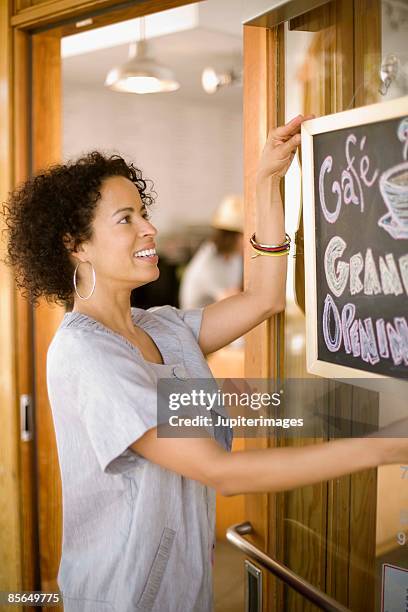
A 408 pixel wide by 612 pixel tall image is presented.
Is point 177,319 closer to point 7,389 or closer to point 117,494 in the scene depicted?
point 117,494

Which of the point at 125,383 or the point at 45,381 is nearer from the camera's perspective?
the point at 125,383

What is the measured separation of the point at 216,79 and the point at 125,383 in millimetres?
2922

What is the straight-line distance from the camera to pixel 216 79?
148 inches

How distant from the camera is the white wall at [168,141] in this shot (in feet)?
17.8

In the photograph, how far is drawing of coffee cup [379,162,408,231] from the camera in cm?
105

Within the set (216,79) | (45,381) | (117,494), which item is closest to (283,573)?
(117,494)

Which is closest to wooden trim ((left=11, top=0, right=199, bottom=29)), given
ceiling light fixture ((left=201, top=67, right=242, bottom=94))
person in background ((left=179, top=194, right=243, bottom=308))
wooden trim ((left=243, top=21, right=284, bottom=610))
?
wooden trim ((left=243, top=21, right=284, bottom=610))

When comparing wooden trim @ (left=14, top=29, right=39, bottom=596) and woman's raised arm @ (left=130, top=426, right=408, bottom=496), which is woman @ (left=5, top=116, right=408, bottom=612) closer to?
woman's raised arm @ (left=130, top=426, right=408, bottom=496)

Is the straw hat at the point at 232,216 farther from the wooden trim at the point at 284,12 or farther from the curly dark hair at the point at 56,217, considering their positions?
the wooden trim at the point at 284,12

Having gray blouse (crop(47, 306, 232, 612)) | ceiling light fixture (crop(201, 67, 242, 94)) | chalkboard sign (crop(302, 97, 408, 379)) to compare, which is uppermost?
ceiling light fixture (crop(201, 67, 242, 94))

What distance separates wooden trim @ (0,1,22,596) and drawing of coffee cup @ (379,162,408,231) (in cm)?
125

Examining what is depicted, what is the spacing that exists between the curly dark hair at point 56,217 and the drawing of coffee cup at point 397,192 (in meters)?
0.62

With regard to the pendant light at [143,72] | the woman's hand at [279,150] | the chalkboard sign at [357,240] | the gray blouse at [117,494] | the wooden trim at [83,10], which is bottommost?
the gray blouse at [117,494]

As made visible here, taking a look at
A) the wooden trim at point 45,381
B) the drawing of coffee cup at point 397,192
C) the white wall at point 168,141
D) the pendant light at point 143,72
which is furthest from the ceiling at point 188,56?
the drawing of coffee cup at point 397,192
